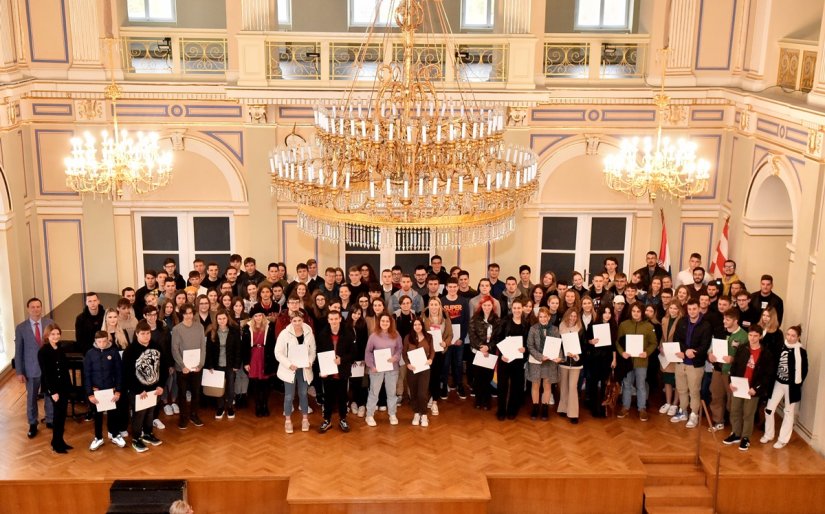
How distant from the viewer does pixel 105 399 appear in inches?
406

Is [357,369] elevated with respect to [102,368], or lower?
lower

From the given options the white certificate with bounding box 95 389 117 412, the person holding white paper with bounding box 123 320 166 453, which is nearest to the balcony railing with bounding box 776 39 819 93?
the person holding white paper with bounding box 123 320 166 453

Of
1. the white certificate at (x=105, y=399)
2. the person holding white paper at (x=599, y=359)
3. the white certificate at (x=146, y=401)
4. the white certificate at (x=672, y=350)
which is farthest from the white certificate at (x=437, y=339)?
the white certificate at (x=105, y=399)

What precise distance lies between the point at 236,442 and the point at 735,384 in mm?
5837

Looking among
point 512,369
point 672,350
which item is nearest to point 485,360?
point 512,369

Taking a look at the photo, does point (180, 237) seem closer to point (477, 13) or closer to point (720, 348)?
point (477, 13)

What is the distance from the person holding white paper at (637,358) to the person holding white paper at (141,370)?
17.9 feet

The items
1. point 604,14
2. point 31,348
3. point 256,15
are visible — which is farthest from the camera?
point 604,14

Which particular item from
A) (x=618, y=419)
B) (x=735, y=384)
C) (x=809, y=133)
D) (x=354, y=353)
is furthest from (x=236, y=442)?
(x=809, y=133)

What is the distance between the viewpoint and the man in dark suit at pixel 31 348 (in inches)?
421

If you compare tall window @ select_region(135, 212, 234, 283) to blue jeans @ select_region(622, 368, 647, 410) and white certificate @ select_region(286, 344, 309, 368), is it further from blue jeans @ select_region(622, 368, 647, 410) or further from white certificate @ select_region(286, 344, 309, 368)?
blue jeans @ select_region(622, 368, 647, 410)

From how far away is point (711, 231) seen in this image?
46.6ft

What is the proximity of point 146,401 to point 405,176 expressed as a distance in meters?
4.72

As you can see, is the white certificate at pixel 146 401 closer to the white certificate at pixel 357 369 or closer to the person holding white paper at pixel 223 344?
the person holding white paper at pixel 223 344
